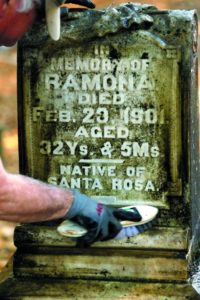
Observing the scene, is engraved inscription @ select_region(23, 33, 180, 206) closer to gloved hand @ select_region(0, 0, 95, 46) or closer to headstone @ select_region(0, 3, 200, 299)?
headstone @ select_region(0, 3, 200, 299)

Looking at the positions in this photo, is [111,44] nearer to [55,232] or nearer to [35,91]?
[35,91]

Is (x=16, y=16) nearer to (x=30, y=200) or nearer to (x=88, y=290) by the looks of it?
(x=30, y=200)

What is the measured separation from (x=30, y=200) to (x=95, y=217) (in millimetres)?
291

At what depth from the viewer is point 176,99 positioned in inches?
126

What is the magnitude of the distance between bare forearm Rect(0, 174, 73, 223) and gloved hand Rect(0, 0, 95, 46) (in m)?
0.52

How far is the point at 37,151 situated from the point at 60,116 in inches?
6.8

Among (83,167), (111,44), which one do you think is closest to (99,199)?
(83,167)

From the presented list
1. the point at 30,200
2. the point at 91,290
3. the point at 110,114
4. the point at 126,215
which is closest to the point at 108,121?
the point at 110,114

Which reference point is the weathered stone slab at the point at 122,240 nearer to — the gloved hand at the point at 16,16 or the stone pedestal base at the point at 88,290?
the stone pedestal base at the point at 88,290

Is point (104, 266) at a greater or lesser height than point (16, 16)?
lesser

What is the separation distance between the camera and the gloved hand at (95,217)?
3139 mm

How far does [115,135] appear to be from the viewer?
3.30m

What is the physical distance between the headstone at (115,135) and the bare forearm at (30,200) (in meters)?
0.28

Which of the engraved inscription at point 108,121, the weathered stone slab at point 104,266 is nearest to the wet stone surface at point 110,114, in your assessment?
the engraved inscription at point 108,121
